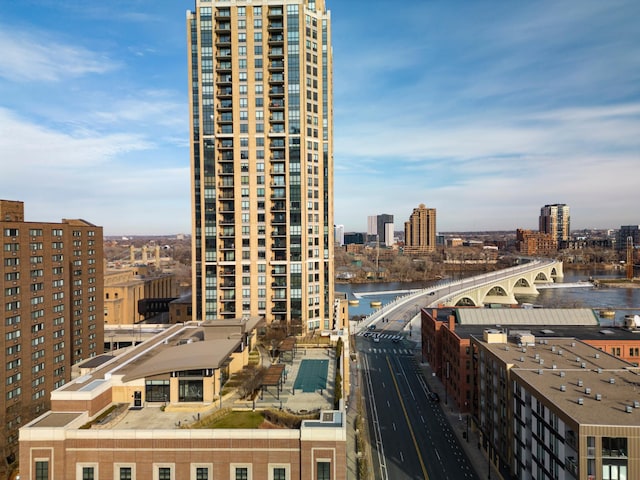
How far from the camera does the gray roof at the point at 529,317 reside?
60.3 meters

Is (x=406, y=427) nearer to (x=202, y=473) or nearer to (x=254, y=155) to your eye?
(x=202, y=473)

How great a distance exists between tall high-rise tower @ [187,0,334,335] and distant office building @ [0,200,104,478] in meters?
15.9

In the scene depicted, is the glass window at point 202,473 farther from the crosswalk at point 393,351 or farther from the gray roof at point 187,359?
the crosswalk at point 393,351

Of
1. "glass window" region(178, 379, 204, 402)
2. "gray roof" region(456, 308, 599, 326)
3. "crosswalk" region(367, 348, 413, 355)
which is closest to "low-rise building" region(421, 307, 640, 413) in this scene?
"gray roof" region(456, 308, 599, 326)

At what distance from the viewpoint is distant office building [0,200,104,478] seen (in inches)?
1804

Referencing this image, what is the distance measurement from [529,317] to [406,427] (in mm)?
25041

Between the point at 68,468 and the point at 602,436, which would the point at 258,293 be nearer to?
the point at 68,468

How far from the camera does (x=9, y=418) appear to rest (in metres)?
44.4

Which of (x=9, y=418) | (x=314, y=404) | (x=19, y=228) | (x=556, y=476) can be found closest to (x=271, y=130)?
(x=19, y=228)

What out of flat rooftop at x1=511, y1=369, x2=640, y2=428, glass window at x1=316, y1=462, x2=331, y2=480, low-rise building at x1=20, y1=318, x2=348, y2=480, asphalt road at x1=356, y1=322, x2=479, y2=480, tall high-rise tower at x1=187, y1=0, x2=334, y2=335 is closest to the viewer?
glass window at x1=316, y1=462, x2=331, y2=480

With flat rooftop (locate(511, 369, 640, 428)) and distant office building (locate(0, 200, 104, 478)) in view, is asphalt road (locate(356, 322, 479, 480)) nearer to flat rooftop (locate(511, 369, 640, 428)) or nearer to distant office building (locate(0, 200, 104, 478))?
flat rooftop (locate(511, 369, 640, 428))

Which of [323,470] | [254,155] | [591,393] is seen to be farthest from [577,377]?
[254,155]

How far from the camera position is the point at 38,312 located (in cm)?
5066

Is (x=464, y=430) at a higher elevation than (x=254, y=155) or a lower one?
lower
